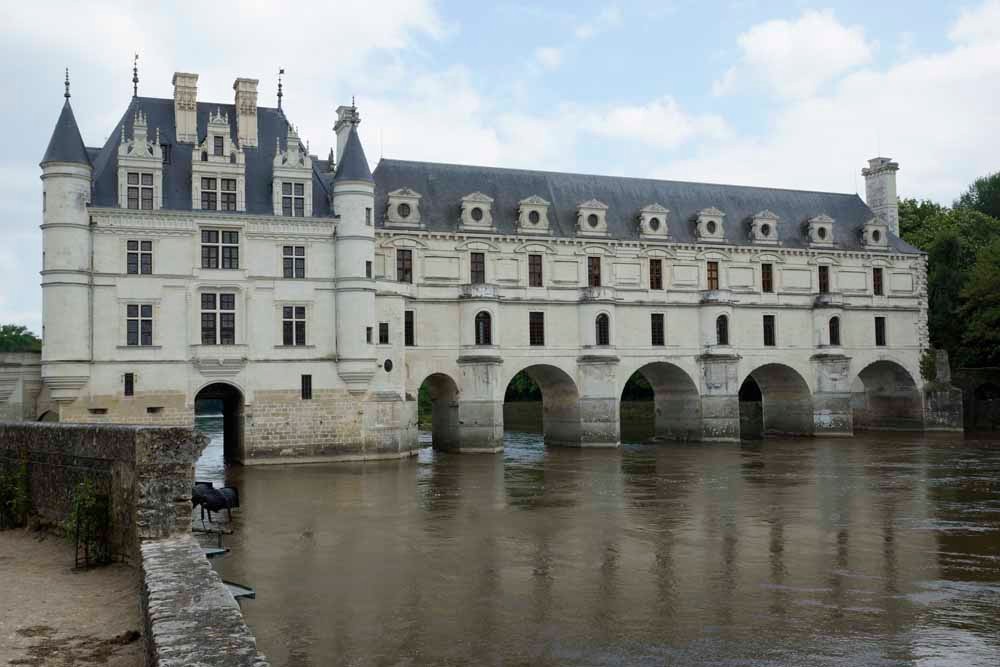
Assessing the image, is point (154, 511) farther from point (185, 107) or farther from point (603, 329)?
point (603, 329)

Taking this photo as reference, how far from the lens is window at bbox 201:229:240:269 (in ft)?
117

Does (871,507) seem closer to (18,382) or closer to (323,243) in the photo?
(323,243)

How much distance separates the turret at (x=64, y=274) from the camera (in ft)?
109

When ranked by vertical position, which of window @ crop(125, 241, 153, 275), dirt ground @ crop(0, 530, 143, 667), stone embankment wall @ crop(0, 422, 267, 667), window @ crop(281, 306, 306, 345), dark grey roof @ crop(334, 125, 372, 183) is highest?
dark grey roof @ crop(334, 125, 372, 183)

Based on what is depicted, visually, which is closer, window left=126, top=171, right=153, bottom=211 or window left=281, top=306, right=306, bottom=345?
window left=126, top=171, right=153, bottom=211

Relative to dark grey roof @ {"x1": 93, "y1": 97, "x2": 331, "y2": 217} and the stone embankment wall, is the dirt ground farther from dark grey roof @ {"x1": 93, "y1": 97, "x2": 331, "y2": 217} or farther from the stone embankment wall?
dark grey roof @ {"x1": 93, "y1": 97, "x2": 331, "y2": 217}

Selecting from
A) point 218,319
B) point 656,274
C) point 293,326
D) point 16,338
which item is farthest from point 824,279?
point 16,338

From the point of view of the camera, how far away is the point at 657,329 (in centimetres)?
4597

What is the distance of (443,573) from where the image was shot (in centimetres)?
1497

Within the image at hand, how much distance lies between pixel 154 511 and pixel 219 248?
24583 mm

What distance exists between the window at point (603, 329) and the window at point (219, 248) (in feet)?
56.4

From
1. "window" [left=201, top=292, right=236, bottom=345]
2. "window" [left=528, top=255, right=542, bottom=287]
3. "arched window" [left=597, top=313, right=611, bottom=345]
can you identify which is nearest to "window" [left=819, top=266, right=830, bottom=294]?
"arched window" [left=597, top=313, right=611, bottom=345]

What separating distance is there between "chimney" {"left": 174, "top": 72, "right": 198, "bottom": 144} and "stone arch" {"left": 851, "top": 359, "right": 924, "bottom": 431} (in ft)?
121

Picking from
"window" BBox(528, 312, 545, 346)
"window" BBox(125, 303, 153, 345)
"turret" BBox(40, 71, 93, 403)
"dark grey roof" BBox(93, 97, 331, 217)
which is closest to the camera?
"turret" BBox(40, 71, 93, 403)
